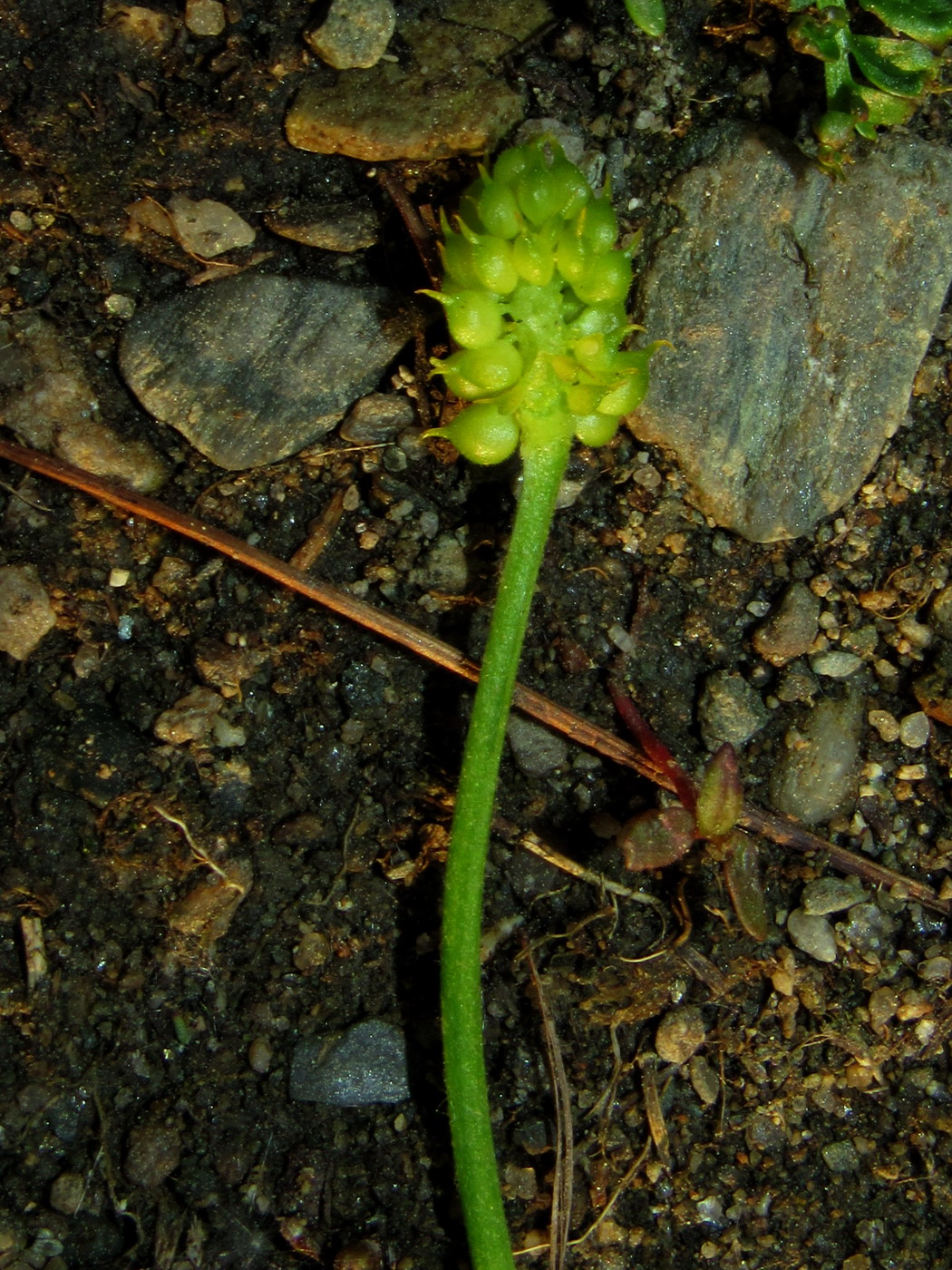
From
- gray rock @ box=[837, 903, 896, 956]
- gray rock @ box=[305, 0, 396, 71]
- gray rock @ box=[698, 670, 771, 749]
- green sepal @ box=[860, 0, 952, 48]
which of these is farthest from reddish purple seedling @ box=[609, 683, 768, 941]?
gray rock @ box=[305, 0, 396, 71]

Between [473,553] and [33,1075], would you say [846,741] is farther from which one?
[33,1075]

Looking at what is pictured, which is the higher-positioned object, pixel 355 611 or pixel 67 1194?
pixel 355 611

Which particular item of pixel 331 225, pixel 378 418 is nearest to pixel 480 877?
pixel 378 418

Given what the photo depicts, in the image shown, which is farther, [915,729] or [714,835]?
[915,729]

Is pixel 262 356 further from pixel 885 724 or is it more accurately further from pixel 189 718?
pixel 885 724

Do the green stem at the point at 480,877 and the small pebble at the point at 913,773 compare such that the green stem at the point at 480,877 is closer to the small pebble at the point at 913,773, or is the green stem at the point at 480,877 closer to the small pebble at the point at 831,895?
the small pebble at the point at 831,895

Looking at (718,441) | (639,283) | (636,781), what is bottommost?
(636,781)

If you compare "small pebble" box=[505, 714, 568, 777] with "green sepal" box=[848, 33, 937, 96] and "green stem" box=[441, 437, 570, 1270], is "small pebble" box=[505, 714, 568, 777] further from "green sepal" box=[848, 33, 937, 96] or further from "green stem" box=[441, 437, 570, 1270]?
"green sepal" box=[848, 33, 937, 96]

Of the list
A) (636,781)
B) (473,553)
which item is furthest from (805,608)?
(473,553)
